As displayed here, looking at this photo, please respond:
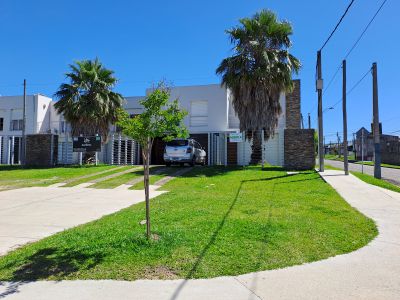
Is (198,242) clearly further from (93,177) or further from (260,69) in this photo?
(260,69)

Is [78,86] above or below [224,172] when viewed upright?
above

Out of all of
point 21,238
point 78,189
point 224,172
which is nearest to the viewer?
point 21,238

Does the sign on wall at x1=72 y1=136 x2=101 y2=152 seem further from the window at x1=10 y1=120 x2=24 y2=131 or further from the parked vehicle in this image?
the window at x1=10 y1=120 x2=24 y2=131

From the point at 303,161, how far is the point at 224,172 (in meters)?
4.86

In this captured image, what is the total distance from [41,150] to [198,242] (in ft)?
74.3

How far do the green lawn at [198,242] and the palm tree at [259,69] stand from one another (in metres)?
11.4

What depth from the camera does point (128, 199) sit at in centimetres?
1220

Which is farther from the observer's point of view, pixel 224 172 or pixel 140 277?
pixel 224 172

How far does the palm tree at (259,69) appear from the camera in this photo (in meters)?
20.4

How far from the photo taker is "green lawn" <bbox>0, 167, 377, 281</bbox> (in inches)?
198

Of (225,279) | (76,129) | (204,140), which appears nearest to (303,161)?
(204,140)

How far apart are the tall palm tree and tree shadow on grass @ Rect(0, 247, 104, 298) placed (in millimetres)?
19689

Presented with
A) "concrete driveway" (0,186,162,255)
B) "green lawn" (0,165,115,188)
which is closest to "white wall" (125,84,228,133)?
"green lawn" (0,165,115,188)

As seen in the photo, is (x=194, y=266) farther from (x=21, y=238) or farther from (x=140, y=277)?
(x=21, y=238)
